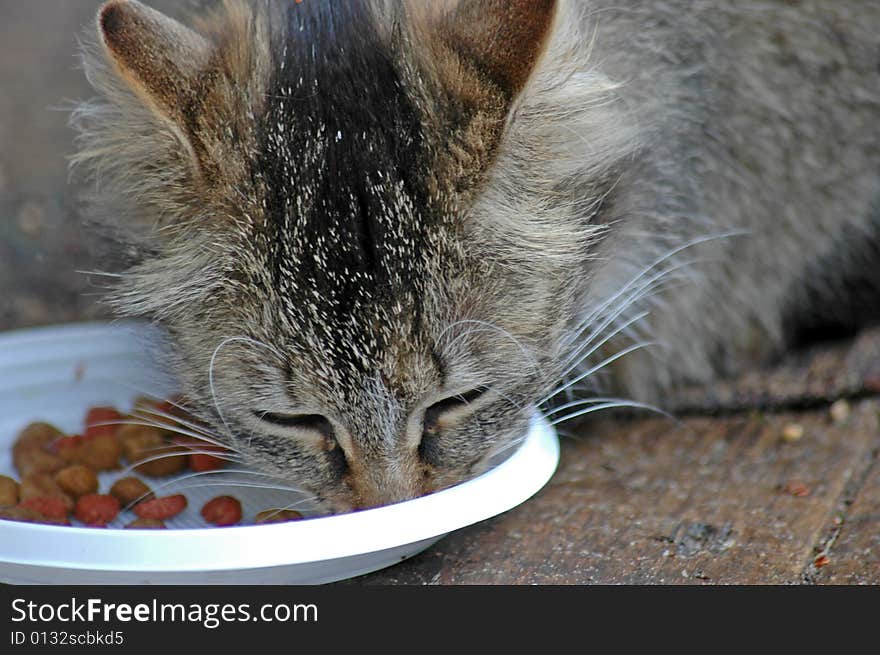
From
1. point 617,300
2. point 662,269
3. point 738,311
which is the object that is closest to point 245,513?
point 617,300

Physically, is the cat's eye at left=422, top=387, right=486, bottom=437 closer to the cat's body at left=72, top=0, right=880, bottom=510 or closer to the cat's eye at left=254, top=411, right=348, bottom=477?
the cat's body at left=72, top=0, right=880, bottom=510

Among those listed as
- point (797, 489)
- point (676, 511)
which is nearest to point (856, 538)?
point (797, 489)

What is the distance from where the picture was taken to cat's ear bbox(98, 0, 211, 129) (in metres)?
1.79

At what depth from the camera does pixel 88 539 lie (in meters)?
1.74

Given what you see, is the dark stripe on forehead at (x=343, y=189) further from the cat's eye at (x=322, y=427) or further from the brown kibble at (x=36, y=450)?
the brown kibble at (x=36, y=450)

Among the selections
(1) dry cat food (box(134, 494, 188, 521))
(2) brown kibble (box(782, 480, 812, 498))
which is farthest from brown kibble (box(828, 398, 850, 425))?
(1) dry cat food (box(134, 494, 188, 521))

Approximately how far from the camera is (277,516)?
2254 mm

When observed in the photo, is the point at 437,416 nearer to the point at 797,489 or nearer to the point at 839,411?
the point at 797,489

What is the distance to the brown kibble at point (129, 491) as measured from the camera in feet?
7.91

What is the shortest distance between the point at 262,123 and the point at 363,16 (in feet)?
1.10

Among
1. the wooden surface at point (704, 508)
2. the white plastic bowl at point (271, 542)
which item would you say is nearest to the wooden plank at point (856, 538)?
the wooden surface at point (704, 508)

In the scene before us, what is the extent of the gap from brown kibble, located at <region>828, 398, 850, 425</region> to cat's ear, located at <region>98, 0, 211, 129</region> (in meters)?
1.75

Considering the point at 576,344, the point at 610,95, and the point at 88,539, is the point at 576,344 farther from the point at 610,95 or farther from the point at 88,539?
the point at 88,539

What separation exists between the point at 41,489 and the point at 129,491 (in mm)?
194
